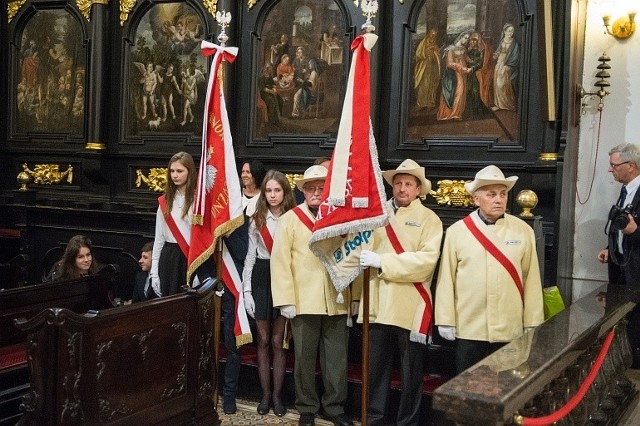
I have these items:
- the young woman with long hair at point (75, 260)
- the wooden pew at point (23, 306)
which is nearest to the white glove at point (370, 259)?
the wooden pew at point (23, 306)

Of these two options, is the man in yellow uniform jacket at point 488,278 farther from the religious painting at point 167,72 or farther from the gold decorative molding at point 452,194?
the religious painting at point 167,72

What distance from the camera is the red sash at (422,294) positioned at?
479 centimetres

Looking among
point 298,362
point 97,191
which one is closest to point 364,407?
point 298,362

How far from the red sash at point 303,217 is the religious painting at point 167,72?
343 cm

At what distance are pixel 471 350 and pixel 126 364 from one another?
2.10 m

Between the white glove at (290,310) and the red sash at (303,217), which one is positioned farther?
the red sash at (303,217)

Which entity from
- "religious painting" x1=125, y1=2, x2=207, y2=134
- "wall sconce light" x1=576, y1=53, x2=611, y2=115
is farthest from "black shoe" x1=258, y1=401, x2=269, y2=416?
"religious painting" x1=125, y1=2, x2=207, y2=134

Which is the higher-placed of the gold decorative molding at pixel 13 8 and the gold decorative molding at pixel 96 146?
the gold decorative molding at pixel 13 8

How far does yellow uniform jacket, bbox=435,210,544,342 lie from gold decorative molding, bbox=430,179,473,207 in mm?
2097

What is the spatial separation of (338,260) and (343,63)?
3095mm

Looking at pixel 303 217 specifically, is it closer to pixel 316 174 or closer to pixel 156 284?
pixel 316 174

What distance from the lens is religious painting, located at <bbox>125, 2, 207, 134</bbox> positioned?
8.34 m

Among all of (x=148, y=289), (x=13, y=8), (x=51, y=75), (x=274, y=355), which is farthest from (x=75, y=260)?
(x=13, y=8)

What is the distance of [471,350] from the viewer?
4672 mm
